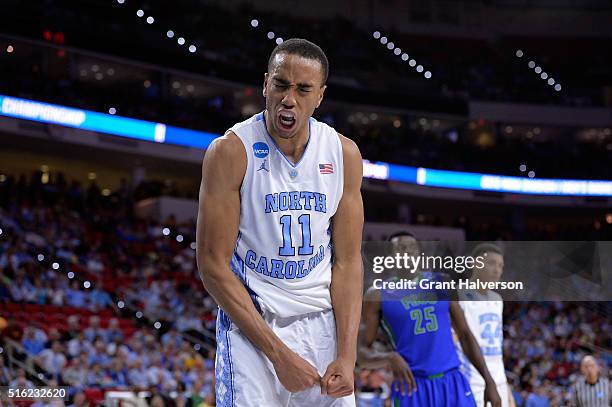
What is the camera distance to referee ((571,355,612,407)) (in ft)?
29.1

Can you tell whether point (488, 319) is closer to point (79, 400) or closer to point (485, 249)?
point (485, 249)

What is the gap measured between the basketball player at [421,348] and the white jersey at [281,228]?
3.03 m

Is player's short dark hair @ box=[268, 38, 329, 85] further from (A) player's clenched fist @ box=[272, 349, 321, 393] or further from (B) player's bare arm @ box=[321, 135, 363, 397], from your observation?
(A) player's clenched fist @ box=[272, 349, 321, 393]

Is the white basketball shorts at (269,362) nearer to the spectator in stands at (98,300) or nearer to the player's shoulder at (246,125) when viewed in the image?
the player's shoulder at (246,125)

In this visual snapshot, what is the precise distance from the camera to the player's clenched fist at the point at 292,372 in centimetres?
293

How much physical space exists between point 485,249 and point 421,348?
1.21 metres

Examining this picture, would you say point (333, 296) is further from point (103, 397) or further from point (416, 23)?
point (416, 23)

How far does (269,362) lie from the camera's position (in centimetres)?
299

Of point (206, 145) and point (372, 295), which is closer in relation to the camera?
point (372, 295)

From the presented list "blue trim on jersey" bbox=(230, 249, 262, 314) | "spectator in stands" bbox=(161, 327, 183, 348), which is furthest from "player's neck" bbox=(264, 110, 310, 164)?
"spectator in stands" bbox=(161, 327, 183, 348)

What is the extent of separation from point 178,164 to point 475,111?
12625 mm

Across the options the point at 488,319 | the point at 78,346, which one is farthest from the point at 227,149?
the point at 78,346

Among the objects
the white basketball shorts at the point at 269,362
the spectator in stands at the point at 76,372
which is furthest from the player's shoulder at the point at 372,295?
the spectator in stands at the point at 76,372

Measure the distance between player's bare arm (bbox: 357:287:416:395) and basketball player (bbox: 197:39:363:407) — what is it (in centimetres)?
289
